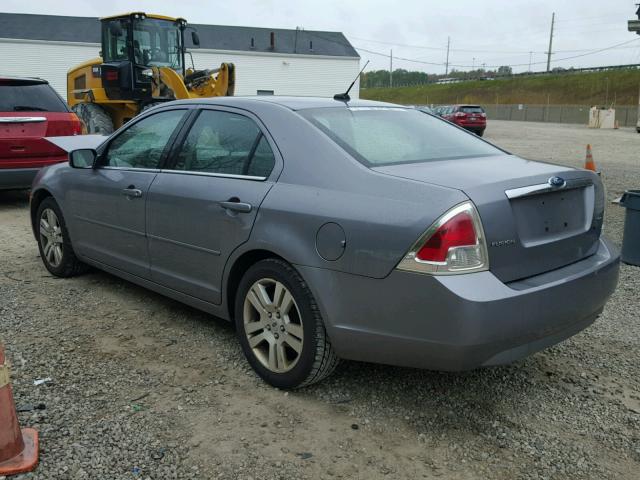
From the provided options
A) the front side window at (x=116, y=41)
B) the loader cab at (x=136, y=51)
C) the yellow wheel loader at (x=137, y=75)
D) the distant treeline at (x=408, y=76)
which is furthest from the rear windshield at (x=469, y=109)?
the distant treeline at (x=408, y=76)

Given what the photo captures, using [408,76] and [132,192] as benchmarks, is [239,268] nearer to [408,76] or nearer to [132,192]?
Answer: [132,192]

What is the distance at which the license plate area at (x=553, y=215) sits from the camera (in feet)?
9.49

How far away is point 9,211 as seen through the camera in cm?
870

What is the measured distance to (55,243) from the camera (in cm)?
536

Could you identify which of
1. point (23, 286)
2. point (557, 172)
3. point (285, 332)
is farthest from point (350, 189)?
point (23, 286)

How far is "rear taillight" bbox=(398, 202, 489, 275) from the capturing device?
8.80 ft

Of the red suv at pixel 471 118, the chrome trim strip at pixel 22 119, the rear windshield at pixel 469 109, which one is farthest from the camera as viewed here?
the rear windshield at pixel 469 109

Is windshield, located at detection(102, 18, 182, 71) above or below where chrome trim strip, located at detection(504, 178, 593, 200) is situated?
above

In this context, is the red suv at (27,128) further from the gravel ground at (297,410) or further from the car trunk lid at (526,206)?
the car trunk lid at (526,206)

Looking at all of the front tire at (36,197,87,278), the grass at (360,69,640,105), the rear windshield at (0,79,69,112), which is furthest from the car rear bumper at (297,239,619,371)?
the grass at (360,69,640,105)

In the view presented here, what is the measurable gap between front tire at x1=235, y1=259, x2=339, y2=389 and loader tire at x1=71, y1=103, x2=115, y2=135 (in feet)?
36.8

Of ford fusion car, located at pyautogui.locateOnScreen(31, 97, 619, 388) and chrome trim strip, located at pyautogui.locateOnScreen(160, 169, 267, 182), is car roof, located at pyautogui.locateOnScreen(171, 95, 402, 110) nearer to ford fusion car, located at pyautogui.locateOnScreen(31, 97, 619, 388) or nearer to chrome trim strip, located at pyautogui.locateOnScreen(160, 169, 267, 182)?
ford fusion car, located at pyautogui.locateOnScreen(31, 97, 619, 388)

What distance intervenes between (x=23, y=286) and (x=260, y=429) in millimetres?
3097

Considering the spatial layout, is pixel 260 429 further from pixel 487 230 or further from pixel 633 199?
pixel 633 199
